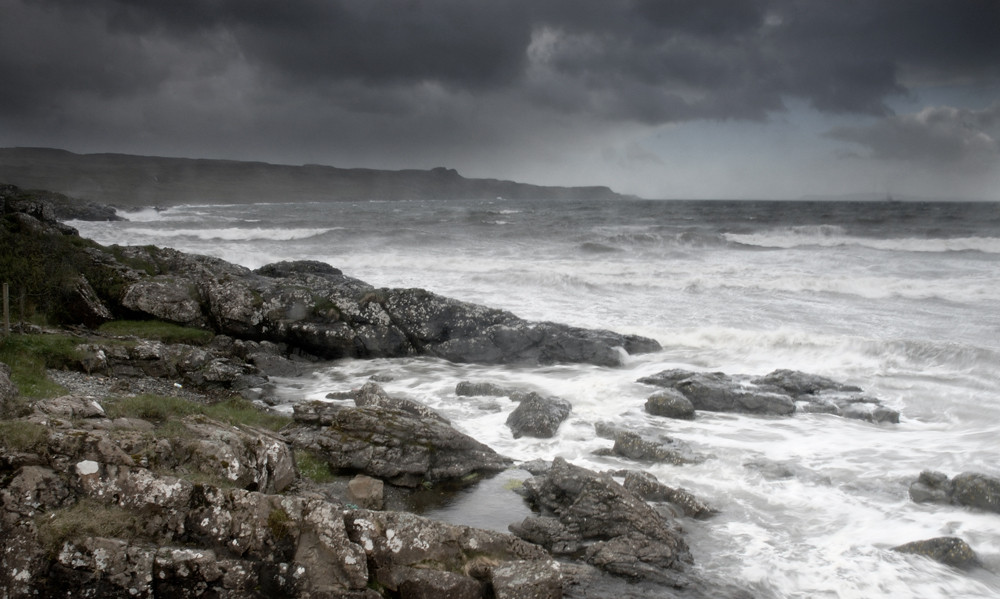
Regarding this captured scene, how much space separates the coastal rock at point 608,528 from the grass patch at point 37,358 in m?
8.34

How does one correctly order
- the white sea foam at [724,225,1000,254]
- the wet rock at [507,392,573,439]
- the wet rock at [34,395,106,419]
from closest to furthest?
the wet rock at [34,395,106,419], the wet rock at [507,392,573,439], the white sea foam at [724,225,1000,254]

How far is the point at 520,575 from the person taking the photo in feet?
23.0

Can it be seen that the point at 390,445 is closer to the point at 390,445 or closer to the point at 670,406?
the point at 390,445

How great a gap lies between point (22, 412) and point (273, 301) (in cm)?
1280

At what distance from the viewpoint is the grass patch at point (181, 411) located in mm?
9602

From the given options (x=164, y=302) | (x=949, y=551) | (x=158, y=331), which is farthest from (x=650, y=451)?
(x=164, y=302)

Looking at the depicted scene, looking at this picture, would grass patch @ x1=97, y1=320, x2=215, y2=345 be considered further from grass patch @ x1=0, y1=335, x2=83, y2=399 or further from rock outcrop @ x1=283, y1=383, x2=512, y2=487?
rock outcrop @ x1=283, y1=383, x2=512, y2=487

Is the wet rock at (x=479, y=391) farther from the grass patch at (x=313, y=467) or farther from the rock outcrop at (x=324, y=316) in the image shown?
the grass patch at (x=313, y=467)

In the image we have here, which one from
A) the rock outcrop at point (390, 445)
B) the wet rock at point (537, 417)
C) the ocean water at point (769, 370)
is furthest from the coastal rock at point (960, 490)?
the rock outcrop at point (390, 445)

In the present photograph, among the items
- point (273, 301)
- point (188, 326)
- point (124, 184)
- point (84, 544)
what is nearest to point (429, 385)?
point (273, 301)

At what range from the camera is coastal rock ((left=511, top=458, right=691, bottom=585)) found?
8156 mm

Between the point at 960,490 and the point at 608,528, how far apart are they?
615 cm

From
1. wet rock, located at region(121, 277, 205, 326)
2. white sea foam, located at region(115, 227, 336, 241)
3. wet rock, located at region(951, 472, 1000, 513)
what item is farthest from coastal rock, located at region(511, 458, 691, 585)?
white sea foam, located at region(115, 227, 336, 241)

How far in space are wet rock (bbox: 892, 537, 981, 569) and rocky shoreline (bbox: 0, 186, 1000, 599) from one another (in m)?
0.02
